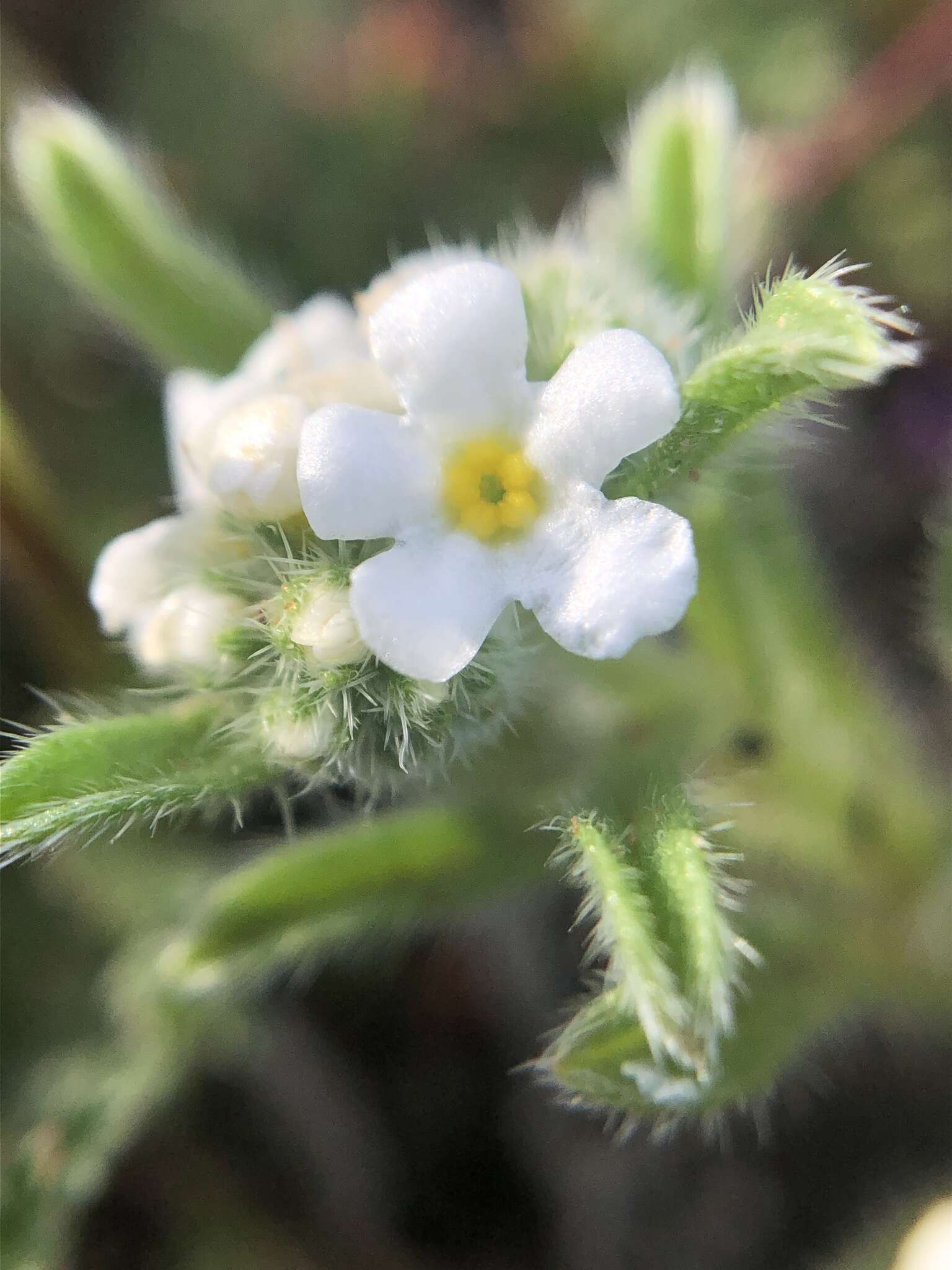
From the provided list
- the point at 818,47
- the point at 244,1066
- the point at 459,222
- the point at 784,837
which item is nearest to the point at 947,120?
the point at 818,47

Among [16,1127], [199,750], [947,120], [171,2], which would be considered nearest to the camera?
[199,750]

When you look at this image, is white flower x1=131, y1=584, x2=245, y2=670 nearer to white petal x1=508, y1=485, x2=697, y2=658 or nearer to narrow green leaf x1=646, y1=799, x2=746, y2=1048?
white petal x1=508, y1=485, x2=697, y2=658

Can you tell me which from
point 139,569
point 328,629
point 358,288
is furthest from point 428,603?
point 358,288

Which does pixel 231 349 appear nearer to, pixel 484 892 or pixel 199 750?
pixel 199 750

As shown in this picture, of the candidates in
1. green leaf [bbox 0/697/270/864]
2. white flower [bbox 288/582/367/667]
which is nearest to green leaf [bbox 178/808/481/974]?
green leaf [bbox 0/697/270/864]

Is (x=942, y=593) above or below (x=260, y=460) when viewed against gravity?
below

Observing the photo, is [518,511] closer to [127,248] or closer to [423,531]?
[423,531]

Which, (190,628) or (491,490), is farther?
(190,628)

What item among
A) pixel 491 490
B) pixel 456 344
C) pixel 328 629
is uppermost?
pixel 456 344
